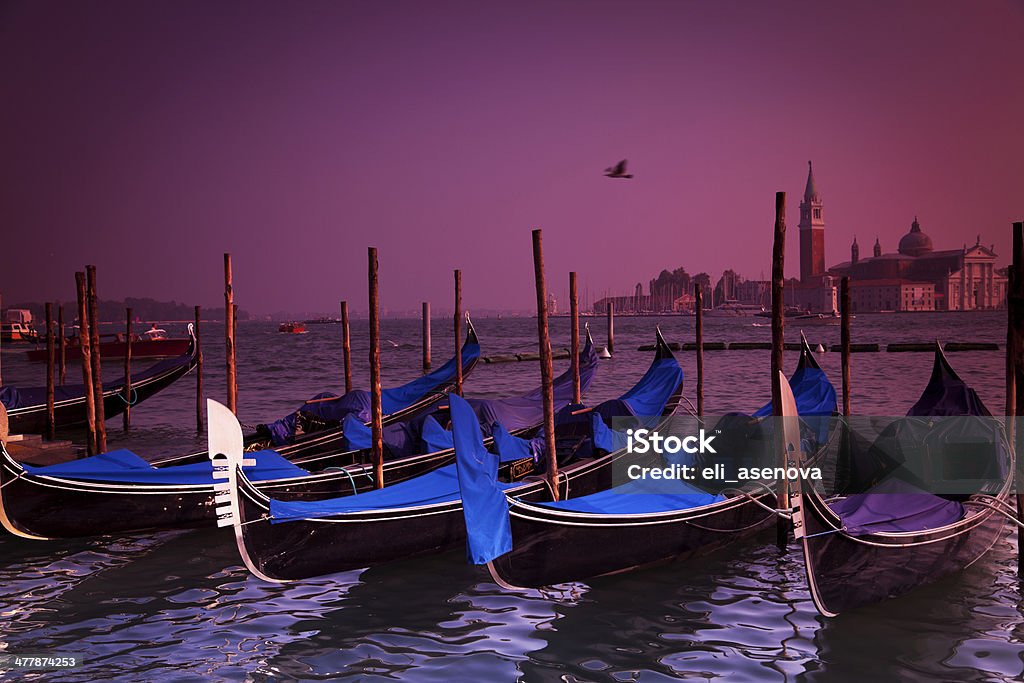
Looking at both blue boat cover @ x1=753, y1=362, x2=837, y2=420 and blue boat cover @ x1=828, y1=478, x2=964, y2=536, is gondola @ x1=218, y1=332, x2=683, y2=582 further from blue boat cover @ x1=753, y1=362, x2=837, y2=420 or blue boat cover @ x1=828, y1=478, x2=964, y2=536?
blue boat cover @ x1=753, y1=362, x2=837, y2=420

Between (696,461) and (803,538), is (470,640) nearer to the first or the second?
(803,538)

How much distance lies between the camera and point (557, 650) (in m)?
4.74

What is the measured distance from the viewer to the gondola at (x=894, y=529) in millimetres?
4762

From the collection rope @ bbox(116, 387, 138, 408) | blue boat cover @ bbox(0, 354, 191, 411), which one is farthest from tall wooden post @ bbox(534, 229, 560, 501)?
rope @ bbox(116, 387, 138, 408)

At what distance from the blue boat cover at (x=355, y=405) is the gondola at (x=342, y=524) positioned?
3.17 m

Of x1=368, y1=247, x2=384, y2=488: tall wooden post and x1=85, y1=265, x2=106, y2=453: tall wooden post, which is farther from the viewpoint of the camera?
x1=85, y1=265, x2=106, y2=453: tall wooden post

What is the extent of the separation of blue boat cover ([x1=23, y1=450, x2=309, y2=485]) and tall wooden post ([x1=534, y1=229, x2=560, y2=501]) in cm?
204

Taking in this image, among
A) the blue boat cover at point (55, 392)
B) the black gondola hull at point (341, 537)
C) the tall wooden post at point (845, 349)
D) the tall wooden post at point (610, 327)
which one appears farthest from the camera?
the tall wooden post at point (610, 327)

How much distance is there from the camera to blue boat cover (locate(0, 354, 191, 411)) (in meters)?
12.2

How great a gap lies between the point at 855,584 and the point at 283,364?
3253cm

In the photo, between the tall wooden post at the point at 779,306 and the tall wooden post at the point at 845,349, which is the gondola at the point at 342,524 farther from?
the tall wooden post at the point at 845,349

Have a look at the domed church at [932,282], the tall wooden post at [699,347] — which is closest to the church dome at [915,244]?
the domed church at [932,282]

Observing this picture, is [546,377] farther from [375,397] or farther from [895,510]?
[895,510]

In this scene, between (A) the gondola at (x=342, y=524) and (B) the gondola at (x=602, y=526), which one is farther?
(A) the gondola at (x=342, y=524)
